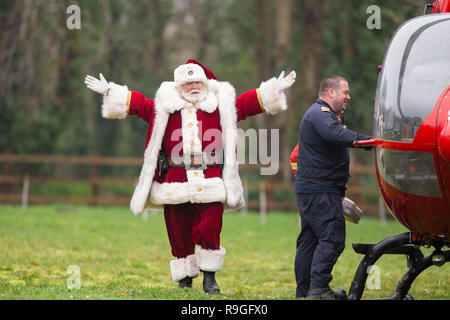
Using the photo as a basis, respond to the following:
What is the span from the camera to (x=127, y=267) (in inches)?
323

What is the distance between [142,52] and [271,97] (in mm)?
16591

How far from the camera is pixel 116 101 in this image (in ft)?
20.5

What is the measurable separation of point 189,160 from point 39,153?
14.5 m

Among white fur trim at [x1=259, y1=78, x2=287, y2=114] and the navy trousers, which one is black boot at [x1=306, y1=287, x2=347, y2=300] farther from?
white fur trim at [x1=259, y1=78, x2=287, y2=114]

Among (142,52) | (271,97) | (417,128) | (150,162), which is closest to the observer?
(417,128)

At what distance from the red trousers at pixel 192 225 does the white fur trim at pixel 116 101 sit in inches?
35.6

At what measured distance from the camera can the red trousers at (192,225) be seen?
19.9ft

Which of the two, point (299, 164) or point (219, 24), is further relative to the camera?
point (219, 24)

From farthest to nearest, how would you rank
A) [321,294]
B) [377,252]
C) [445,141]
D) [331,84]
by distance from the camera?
[331,84]
[377,252]
[321,294]
[445,141]

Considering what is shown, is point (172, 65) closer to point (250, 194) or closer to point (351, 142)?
point (250, 194)

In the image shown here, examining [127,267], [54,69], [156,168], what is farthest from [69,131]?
[156,168]

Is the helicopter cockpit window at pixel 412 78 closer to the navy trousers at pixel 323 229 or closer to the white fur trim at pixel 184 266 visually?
the navy trousers at pixel 323 229

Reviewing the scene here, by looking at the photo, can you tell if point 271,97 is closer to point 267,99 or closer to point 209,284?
point 267,99

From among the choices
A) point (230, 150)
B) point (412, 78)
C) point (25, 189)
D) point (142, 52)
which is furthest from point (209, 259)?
point (142, 52)
